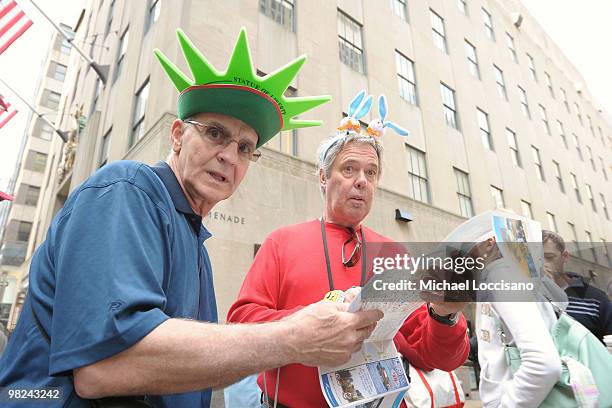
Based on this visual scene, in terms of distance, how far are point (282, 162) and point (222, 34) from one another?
3.14 metres

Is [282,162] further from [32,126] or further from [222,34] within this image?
[32,126]

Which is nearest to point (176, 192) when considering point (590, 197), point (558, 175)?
point (558, 175)

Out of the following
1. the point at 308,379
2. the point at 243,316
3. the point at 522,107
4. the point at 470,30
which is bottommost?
the point at 308,379

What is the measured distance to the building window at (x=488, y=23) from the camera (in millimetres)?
20125

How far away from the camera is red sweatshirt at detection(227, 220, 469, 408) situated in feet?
5.31

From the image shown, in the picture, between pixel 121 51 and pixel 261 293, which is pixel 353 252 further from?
pixel 121 51

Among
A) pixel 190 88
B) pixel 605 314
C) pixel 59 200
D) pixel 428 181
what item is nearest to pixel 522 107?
pixel 428 181

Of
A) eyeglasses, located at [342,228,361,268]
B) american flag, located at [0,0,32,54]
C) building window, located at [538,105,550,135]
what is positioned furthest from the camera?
building window, located at [538,105,550,135]

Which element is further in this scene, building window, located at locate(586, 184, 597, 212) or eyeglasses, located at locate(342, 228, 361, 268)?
building window, located at locate(586, 184, 597, 212)

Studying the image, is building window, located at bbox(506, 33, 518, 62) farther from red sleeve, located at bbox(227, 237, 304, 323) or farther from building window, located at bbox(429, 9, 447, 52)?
red sleeve, located at bbox(227, 237, 304, 323)

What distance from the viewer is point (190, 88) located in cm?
168

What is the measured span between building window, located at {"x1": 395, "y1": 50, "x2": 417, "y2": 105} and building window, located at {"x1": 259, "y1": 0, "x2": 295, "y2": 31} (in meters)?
4.64

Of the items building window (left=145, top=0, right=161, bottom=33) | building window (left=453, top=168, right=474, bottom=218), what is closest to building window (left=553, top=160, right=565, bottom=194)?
building window (left=453, top=168, right=474, bottom=218)

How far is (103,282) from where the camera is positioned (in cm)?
90
